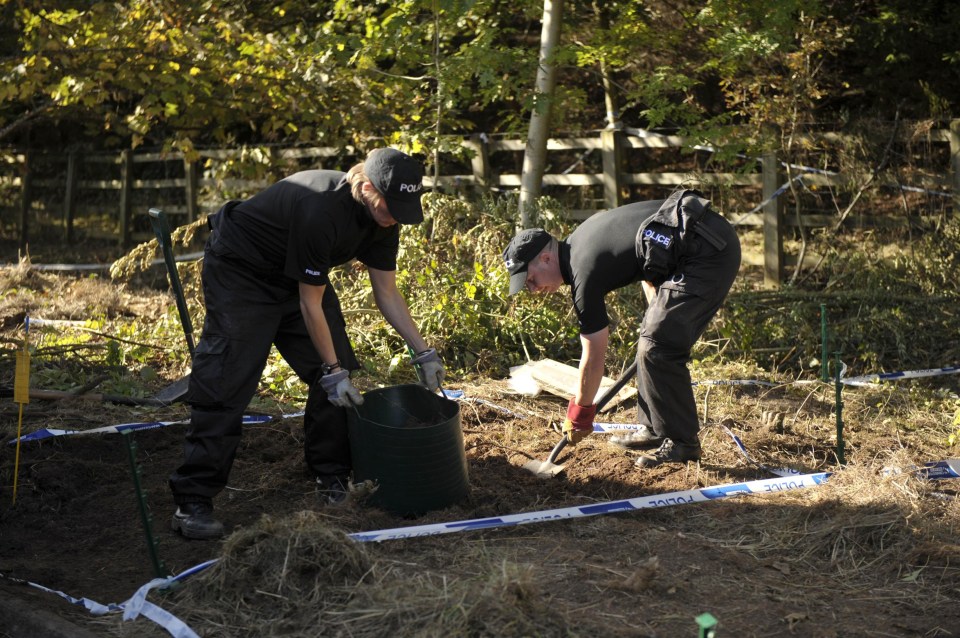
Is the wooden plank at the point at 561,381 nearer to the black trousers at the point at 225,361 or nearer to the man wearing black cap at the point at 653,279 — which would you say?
the man wearing black cap at the point at 653,279

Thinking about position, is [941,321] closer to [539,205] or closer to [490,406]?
[539,205]

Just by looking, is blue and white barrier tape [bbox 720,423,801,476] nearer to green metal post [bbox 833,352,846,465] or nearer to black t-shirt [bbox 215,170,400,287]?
green metal post [bbox 833,352,846,465]

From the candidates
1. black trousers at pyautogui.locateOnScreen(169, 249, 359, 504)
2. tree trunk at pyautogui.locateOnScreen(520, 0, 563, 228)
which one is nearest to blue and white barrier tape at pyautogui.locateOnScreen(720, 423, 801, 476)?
black trousers at pyautogui.locateOnScreen(169, 249, 359, 504)

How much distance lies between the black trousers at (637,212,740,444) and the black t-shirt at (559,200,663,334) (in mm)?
220

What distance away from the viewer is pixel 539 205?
8305 mm

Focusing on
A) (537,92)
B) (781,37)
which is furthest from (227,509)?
(781,37)

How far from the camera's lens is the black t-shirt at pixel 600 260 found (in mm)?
4488

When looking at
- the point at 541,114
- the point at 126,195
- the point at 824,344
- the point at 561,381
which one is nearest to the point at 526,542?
the point at 824,344

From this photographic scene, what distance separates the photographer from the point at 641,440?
519 cm

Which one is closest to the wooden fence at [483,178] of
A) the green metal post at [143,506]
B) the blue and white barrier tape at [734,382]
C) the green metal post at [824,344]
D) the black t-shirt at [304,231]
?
the blue and white barrier tape at [734,382]

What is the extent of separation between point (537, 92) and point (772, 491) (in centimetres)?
498

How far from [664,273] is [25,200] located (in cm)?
1310

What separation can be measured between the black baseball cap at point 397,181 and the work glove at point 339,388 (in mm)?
739

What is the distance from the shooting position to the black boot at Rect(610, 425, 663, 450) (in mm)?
5184
